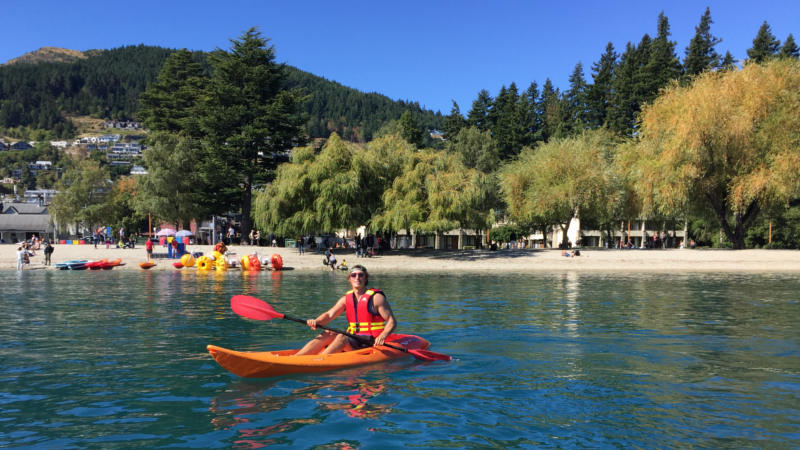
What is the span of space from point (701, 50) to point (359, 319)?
7615 centimetres

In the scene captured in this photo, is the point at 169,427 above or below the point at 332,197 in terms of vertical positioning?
below

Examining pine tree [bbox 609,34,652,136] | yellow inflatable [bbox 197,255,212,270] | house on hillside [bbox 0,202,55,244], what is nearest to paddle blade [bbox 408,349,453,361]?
yellow inflatable [bbox 197,255,212,270]

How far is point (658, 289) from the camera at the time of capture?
24.7 metres

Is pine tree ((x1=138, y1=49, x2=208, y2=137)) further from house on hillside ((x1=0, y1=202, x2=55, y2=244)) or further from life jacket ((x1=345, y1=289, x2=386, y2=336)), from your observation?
life jacket ((x1=345, y1=289, x2=386, y2=336))

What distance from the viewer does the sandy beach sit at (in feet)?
126

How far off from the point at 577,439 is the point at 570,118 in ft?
277

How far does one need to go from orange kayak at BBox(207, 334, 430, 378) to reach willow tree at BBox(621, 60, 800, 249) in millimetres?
36346

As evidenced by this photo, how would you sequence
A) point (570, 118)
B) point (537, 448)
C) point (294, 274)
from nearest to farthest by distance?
point (537, 448)
point (294, 274)
point (570, 118)

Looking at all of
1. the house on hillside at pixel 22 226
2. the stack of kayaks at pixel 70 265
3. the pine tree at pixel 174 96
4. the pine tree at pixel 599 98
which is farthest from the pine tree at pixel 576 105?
the house on hillside at pixel 22 226

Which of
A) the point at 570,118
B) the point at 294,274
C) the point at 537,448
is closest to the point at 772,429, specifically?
the point at 537,448

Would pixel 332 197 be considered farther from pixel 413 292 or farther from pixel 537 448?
pixel 537 448

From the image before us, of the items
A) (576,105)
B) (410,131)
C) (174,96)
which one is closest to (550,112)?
(576,105)

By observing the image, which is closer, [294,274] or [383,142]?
[294,274]

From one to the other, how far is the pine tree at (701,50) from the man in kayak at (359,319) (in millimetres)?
72543
